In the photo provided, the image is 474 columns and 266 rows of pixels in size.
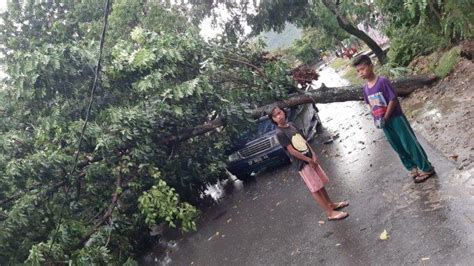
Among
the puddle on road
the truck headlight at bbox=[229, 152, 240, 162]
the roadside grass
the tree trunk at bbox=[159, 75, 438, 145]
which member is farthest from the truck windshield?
the roadside grass

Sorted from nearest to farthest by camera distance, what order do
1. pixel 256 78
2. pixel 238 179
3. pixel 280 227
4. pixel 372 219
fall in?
pixel 372 219 → pixel 280 227 → pixel 256 78 → pixel 238 179

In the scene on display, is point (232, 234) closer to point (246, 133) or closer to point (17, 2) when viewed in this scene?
point (246, 133)

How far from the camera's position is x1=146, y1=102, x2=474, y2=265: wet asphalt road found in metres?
5.18

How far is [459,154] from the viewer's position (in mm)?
6832

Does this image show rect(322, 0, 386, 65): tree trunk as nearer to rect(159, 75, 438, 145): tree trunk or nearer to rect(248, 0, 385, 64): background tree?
rect(248, 0, 385, 64): background tree

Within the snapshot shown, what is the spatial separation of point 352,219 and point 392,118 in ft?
4.89

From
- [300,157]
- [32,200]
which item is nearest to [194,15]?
[32,200]

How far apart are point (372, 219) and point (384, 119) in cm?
133

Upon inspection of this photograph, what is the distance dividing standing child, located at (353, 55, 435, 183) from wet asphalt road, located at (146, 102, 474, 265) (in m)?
0.30

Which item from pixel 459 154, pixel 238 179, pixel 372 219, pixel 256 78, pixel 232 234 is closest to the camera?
pixel 372 219

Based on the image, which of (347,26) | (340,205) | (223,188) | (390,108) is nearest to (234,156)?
(223,188)

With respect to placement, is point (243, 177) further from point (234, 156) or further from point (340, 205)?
point (340, 205)

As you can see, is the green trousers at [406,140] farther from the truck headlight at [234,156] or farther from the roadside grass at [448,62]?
the truck headlight at [234,156]

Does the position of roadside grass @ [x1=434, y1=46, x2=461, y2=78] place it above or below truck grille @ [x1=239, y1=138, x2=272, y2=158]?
below
